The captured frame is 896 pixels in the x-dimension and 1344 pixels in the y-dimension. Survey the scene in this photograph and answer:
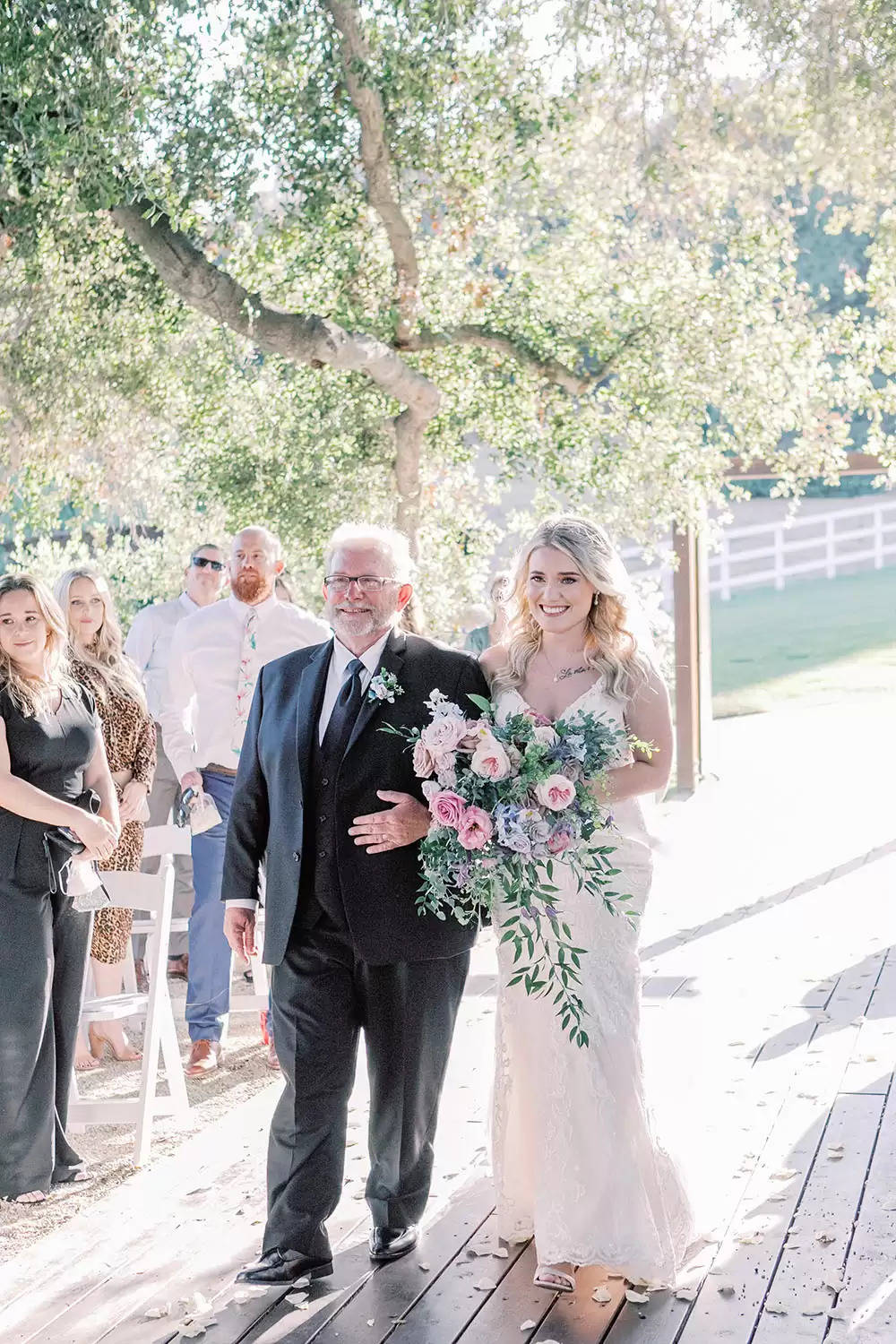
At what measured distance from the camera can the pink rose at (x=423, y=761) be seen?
12.7 feet

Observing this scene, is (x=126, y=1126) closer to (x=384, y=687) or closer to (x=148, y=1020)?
(x=148, y=1020)

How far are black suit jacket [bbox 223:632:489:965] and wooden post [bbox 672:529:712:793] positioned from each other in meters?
9.73

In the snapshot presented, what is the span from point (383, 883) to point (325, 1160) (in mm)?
754

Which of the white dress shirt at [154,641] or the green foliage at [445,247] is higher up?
the green foliage at [445,247]

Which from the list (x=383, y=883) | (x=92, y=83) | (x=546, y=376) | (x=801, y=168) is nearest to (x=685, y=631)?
(x=546, y=376)

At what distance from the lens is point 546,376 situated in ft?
35.9

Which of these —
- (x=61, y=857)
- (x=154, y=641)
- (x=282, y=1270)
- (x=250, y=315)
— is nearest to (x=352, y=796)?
(x=282, y=1270)

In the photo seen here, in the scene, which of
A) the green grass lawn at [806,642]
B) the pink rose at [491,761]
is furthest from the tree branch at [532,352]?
the green grass lawn at [806,642]

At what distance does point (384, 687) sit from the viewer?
13.2 ft

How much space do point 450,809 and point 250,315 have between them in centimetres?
586

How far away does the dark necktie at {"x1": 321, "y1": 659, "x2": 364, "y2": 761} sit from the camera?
4.09m

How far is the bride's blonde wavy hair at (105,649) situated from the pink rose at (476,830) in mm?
2966

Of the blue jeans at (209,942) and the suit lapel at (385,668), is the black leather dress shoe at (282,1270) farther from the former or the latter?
the blue jeans at (209,942)

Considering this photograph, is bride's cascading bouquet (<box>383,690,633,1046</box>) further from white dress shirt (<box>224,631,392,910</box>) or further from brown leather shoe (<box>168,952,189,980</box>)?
brown leather shoe (<box>168,952,189,980</box>)
